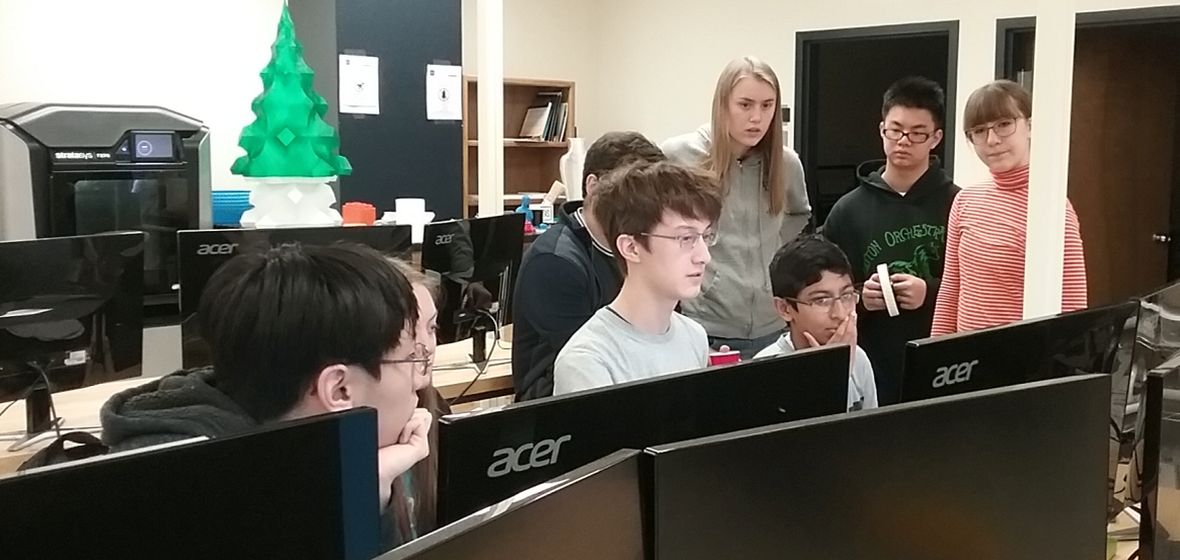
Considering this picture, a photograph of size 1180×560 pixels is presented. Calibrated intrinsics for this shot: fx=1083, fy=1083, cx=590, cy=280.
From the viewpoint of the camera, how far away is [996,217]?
2424mm

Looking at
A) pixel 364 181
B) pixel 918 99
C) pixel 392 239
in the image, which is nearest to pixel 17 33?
pixel 364 181

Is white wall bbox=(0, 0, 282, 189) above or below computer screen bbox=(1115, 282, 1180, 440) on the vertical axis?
above

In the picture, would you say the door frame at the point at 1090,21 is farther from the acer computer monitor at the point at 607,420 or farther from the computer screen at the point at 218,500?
the computer screen at the point at 218,500

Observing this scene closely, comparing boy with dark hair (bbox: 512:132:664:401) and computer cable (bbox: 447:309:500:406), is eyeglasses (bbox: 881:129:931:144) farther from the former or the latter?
computer cable (bbox: 447:309:500:406)

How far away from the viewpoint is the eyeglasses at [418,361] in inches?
49.3

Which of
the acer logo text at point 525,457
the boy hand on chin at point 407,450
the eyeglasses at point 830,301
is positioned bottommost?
the boy hand on chin at point 407,450

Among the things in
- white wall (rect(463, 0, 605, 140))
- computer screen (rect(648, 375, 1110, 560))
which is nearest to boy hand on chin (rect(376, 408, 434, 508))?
computer screen (rect(648, 375, 1110, 560))

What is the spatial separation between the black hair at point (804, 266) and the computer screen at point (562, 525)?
1.29 meters

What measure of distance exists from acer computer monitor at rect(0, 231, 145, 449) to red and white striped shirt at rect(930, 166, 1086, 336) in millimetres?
1829

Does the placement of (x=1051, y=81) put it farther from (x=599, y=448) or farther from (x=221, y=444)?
(x=221, y=444)

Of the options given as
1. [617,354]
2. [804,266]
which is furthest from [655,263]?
[804,266]

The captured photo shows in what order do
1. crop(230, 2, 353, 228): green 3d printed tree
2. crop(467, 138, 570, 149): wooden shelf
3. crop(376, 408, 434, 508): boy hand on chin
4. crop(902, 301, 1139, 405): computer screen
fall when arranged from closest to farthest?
crop(376, 408, 434, 508): boy hand on chin
crop(902, 301, 1139, 405): computer screen
crop(230, 2, 353, 228): green 3d printed tree
crop(467, 138, 570, 149): wooden shelf

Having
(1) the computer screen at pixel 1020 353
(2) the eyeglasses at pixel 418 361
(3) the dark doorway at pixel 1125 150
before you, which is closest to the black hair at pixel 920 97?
(1) the computer screen at pixel 1020 353

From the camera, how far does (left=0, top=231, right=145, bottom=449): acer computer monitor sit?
2.15 metres
